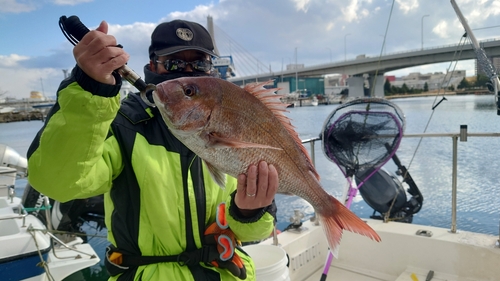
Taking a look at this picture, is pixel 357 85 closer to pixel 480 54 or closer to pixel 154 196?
pixel 480 54

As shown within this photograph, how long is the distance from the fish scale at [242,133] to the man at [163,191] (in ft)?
0.33

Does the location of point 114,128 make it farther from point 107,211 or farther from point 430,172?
point 430,172

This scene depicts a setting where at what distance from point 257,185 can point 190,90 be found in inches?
20.4

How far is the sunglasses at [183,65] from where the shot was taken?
1889mm

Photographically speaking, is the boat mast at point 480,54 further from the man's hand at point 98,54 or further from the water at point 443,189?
the man's hand at point 98,54

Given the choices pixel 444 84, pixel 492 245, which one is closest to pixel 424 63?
pixel 444 84

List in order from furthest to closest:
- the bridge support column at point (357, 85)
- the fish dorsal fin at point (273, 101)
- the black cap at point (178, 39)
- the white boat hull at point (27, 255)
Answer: the bridge support column at point (357, 85) < the white boat hull at point (27, 255) < the black cap at point (178, 39) < the fish dorsal fin at point (273, 101)

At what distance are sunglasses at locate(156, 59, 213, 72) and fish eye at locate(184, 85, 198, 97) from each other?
1.83 ft

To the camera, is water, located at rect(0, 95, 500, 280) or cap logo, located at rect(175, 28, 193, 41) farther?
water, located at rect(0, 95, 500, 280)

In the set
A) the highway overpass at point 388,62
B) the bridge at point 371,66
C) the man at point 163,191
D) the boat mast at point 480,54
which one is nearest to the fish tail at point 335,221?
the man at point 163,191

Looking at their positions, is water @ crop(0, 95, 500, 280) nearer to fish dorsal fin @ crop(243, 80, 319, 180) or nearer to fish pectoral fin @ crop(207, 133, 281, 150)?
fish dorsal fin @ crop(243, 80, 319, 180)

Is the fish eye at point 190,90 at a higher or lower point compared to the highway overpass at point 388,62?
lower

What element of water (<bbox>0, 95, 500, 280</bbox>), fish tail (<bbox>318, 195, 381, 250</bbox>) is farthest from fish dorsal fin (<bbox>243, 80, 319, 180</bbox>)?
water (<bbox>0, 95, 500, 280</bbox>)

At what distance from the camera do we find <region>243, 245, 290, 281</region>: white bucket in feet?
8.54
